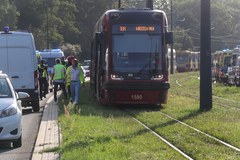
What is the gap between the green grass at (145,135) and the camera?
402 inches

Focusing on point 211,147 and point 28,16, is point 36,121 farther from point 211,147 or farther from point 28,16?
point 28,16

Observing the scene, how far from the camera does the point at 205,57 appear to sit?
1870cm

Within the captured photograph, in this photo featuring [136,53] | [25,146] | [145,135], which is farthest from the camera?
[136,53]

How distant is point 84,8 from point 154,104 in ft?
277

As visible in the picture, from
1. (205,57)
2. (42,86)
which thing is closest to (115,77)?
(205,57)

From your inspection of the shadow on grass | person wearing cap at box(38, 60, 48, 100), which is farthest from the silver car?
person wearing cap at box(38, 60, 48, 100)

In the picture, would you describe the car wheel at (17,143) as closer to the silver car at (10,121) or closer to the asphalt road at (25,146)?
the silver car at (10,121)

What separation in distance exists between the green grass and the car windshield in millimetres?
1514

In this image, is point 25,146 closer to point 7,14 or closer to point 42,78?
point 42,78

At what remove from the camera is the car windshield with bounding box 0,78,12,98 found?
1288cm

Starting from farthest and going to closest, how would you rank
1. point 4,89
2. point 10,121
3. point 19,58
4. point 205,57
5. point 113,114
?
point 19,58, point 205,57, point 113,114, point 4,89, point 10,121

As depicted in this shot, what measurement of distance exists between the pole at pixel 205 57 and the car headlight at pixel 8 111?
8.10 meters

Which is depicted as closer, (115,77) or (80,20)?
(115,77)

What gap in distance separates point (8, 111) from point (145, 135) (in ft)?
9.75
